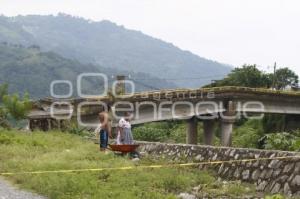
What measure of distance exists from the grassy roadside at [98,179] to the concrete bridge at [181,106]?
13.0 m

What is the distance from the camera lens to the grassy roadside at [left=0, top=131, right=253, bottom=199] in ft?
34.1

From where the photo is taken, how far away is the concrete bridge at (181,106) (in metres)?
29.7

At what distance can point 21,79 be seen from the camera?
185500mm

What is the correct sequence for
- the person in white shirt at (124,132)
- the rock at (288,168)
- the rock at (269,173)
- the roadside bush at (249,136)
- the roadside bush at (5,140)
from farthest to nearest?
1. the roadside bush at (249,136)
2. the roadside bush at (5,140)
3. the person in white shirt at (124,132)
4. the rock at (269,173)
5. the rock at (288,168)

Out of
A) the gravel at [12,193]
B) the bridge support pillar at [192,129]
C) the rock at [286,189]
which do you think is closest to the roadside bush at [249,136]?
the bridge support pillar at [192,129]

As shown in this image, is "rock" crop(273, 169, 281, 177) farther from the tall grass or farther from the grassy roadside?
the tall grass

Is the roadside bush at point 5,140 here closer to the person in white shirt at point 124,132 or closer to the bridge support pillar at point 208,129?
the person in white shirt at point 124,132

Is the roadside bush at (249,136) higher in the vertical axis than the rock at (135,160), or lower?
lower

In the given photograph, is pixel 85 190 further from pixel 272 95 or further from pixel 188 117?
pixel 272 95

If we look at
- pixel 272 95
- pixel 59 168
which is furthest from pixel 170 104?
pixel 59 168

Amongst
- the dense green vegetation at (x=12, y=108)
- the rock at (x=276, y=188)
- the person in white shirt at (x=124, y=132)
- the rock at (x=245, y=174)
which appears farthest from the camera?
the dense green vegetation at (x=12, y=108)

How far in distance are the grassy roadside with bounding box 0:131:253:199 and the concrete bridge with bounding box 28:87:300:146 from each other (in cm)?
1301

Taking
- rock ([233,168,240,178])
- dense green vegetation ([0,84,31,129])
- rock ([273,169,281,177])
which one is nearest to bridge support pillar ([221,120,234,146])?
dense green vegetation ([0,84,31,129])

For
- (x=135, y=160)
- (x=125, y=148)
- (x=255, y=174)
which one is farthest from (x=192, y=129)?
(x=255, y=174)
